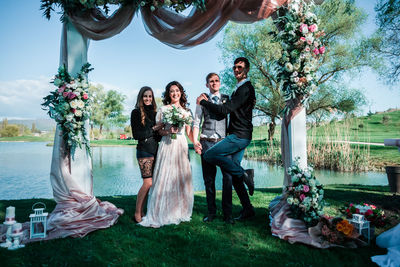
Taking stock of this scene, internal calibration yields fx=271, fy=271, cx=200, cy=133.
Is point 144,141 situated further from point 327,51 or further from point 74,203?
point 327,51

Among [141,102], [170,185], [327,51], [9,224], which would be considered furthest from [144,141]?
[327,51]

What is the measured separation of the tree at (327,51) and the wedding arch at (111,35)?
1162cm

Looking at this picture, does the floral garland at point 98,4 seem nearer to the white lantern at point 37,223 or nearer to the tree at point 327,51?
the white lantern at point 37,223

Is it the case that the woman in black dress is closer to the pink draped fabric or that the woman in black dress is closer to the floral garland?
the pink draped fabric

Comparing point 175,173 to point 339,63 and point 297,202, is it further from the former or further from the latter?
point 339,63

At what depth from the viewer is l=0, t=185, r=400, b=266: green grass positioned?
2686 mm

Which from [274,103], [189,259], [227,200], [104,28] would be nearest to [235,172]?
[227,200]

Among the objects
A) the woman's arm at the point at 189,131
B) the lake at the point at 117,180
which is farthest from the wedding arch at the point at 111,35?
the lake at the point at 117,180

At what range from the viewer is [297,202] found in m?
3.41

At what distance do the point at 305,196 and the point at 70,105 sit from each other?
3388mm

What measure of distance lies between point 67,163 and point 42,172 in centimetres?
1040

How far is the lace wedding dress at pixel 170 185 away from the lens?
3906 mm

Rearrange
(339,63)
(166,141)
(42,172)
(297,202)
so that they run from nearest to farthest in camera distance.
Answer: (297,202) < (166,141) < (42,172) < (339,63)

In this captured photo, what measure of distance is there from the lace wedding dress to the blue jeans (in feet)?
1.51
